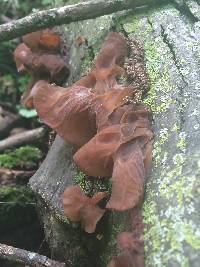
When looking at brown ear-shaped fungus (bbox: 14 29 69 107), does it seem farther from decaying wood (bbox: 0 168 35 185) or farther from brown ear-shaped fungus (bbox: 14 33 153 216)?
brown ear-shaped fungus (bbox: 14 33 153 216)

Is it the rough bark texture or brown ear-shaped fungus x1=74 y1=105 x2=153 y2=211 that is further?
brown ear-shaped fungus x1=74 y1=105 x2=153 y2=211

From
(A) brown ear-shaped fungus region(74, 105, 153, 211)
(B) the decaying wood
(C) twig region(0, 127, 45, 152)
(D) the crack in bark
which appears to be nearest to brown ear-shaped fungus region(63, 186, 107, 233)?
(A) brown ear-shaped fungus region(74, 105, 153, 211)

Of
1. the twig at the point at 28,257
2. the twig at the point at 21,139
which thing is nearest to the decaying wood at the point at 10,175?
the twig at the point at 21,139

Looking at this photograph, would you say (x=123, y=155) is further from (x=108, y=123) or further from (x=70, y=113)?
(x=70, y=113)

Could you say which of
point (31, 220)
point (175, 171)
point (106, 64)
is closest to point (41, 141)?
point (31, 220)

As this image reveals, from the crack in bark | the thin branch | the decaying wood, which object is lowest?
the decaying wood

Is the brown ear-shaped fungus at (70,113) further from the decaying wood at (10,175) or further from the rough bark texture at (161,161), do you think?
the decaying wood at (10,175)
